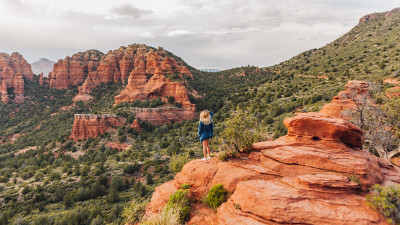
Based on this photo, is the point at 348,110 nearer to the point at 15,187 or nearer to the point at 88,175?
the point at 88,175

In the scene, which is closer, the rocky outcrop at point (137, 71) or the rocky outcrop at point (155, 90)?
the rocky outcrop at point (155, 90)

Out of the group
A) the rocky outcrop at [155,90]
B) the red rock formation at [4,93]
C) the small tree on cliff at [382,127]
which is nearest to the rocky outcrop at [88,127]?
the rocky outcrop at [155,90]

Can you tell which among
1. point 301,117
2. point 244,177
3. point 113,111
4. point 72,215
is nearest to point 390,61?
point 301,117

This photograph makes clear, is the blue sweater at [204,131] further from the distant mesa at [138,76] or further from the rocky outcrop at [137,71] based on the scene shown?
the rocky outcrop at [137,71]

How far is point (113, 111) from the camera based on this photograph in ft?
181

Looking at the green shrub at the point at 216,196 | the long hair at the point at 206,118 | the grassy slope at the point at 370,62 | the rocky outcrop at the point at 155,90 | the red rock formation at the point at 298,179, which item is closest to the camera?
the red rock formation at the point at 298,179

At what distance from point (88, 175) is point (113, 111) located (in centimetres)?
2946

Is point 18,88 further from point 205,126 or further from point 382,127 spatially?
point 382,127

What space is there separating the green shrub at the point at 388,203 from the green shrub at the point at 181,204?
256 inches

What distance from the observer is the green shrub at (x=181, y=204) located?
288 inches

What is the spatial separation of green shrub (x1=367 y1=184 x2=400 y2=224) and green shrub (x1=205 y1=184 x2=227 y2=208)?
4943 mm

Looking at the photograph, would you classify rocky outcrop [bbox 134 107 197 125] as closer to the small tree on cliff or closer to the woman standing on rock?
the small tree on cliff

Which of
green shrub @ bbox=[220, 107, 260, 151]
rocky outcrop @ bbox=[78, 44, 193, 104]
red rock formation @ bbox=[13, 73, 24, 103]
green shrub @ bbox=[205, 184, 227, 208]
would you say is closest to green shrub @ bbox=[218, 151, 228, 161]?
green shrub @ bbox=[220, 107, 260, 151]

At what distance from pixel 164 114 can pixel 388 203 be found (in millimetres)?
53580
